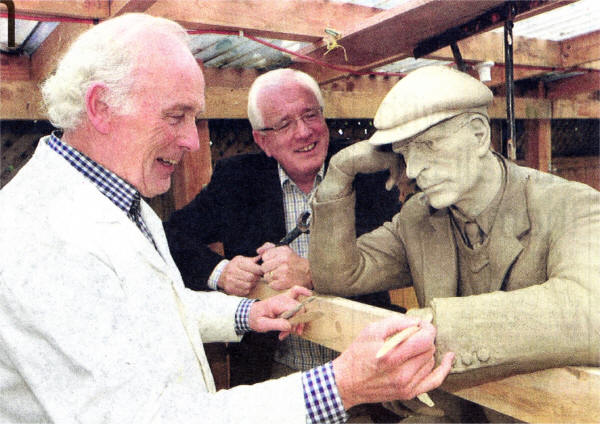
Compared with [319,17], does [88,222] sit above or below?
below

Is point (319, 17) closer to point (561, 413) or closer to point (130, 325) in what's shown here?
point (130, 325)

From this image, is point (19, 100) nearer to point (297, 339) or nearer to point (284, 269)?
point (284, 269)

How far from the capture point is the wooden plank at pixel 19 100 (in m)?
2.30

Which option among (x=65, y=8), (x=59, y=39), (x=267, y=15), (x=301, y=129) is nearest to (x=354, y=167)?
(x=301, y=129)

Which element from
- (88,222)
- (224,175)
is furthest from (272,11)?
(88,222)

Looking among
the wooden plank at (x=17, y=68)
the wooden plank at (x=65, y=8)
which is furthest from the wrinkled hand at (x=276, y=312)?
the wooden plank at (x=17, y=68)

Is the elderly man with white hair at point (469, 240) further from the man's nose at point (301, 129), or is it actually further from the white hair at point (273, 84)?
the white hair at point (273, 84)

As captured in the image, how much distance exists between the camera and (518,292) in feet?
3.36

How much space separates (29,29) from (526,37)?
2.44 meters

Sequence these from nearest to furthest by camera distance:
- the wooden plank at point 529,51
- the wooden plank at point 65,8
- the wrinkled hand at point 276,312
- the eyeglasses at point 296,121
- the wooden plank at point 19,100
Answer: the wrinkled hand at point 276,312 → the wooden plank at point 65,8 → the eyeglasses at point 296,121 → the wooden plank at point 529,51 → the wooden plank at point 19,100

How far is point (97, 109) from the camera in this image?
1.20 metres

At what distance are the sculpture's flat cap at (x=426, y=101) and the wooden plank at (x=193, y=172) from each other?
4.10 ft

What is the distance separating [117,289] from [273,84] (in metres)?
1.17

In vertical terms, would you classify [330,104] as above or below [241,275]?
above
